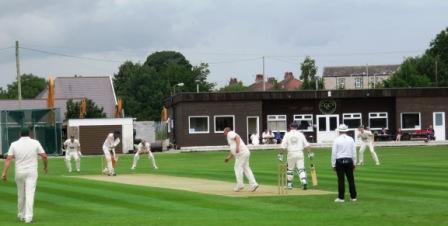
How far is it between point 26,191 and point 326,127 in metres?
50.7

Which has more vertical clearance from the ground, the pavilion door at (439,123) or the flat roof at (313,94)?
the flat roof at (313,94)

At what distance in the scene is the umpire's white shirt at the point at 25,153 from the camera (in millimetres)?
15555

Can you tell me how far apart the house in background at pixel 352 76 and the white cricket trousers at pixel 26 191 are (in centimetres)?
13408

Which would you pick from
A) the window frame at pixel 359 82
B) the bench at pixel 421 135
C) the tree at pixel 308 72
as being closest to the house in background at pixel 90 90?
the tree at pixel 308 72

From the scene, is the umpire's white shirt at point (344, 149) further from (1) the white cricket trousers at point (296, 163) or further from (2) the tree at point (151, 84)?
(2) the tree at point (151, 84)

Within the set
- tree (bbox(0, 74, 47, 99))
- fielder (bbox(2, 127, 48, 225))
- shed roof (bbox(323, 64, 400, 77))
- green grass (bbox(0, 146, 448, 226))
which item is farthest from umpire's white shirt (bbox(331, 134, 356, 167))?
tree (bbox(0, 74, 47, 99))

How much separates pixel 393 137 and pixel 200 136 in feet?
50.3

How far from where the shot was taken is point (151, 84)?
438 feet

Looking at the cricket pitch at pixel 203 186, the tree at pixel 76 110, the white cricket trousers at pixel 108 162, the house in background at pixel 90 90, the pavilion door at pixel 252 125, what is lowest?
the cricket pitch at pixel 203 186

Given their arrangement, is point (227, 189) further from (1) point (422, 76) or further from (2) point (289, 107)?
(1) point (422, 76)

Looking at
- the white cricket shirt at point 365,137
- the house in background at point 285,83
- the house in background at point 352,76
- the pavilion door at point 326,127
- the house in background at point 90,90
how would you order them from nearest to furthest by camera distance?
the white cricket shirt at point 365,137
the pavilion door at point 326,127
the house in background at point 90,90
the house in background at point 352,76
the house in background at point 285,83

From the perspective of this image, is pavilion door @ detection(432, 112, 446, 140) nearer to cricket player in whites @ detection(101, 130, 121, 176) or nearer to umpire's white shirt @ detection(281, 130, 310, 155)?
cricket player in whites @ detection(101, 130, 121, 176)

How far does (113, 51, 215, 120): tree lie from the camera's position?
133 meters

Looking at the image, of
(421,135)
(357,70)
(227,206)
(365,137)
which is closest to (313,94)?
(421,135)
